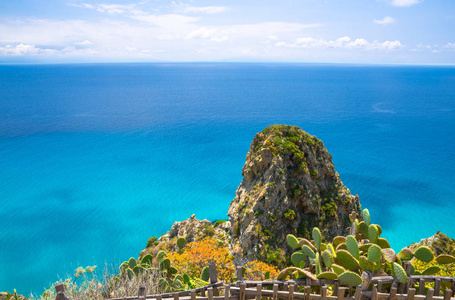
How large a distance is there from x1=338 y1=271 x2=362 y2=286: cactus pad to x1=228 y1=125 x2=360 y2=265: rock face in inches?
420

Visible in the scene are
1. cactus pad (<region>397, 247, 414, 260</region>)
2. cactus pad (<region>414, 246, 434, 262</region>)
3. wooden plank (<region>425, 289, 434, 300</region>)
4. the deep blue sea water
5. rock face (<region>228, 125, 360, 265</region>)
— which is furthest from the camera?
the deep blue sea water

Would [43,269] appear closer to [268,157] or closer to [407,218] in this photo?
[268,157]

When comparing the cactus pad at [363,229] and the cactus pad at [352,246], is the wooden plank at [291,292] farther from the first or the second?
the cactus pad at [363,229]

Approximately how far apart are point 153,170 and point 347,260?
165 ft

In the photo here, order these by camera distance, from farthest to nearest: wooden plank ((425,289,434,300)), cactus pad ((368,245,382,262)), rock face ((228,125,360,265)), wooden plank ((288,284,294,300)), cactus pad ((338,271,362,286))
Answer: rock face ((228,125,360,265)) < wooden plank ((288,284,294,300)) < cactus pad ((368,245,382,262)) < cactus pad ((338,271,362,286)) < wooden plank ((425,289,434,300))

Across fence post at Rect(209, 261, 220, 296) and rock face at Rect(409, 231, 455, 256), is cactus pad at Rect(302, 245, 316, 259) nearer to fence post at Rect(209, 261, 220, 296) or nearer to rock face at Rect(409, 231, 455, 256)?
fence post at Rect(209, 261, 220, 296)

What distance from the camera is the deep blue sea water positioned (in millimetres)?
35656

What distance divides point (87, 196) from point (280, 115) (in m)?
69.0

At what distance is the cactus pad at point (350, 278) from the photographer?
7.56 meters

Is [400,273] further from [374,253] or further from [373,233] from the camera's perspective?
[373,233]

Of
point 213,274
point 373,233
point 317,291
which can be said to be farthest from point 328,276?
point 213,274

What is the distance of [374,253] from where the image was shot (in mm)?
7754

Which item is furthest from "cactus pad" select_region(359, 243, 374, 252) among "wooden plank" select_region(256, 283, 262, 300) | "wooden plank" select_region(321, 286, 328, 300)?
"wooden plank" select_region(256, 283, 262, 300)

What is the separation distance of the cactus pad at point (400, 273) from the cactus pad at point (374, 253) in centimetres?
47
